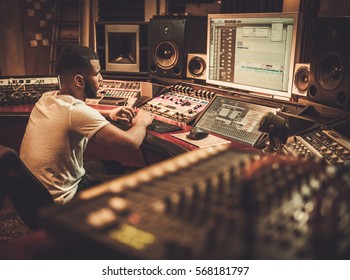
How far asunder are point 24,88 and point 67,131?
1.44m

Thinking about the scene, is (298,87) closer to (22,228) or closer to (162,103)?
(162,103)

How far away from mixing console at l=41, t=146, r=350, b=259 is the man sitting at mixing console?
1.19 m

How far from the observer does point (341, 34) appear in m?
1.80

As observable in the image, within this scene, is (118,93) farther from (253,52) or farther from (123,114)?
(253,52)

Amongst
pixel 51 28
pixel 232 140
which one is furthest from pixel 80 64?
pixel 51 28

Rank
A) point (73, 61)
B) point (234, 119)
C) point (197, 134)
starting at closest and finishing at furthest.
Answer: point (73, 61)
point (197, 134)
point (234, 119)

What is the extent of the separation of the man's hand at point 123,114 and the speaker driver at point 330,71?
111 cm

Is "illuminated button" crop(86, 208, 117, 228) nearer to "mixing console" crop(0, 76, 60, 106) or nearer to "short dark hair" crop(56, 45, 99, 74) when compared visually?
"short dark hair" crop(56, 45, 99, 74)

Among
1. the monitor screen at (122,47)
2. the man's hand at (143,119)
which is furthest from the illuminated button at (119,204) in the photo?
the monitor screen at (122,47)

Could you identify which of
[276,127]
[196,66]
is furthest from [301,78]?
[196,66]

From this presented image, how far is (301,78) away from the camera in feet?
7.37

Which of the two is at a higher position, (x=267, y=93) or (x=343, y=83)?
(x=343, y=83)

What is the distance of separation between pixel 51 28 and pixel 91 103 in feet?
8.99

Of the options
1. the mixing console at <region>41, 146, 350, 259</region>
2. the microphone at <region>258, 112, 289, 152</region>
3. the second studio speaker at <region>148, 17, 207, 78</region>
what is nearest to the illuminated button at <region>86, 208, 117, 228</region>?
the mixing console at <region>41, 146, 350, 259</region>
